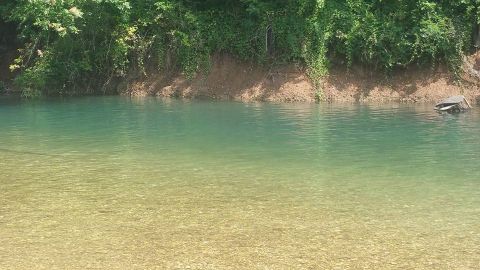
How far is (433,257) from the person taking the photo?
570 cm

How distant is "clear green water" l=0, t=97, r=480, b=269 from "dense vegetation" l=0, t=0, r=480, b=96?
808 centimetres

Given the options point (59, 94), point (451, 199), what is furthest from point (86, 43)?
point (451, 199)

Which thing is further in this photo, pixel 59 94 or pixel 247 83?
pixel 59 94

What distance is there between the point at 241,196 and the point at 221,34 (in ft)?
58.4

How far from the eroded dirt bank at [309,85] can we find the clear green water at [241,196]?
720 centimetres

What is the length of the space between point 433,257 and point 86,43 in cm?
2258

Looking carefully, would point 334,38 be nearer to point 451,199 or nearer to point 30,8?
point 30,8

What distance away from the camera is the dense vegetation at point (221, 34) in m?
22.7

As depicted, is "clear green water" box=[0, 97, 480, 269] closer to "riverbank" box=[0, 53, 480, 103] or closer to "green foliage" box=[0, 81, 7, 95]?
"riverbank" box=[0, 53, 480, 103]

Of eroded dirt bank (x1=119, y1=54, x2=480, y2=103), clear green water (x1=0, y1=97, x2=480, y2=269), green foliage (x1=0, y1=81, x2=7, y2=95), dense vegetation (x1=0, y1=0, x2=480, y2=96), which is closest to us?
clear green water (x1=0, y1=97, x2=480, y2=269)

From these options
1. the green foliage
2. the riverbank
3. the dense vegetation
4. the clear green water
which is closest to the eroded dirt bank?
the riverbank

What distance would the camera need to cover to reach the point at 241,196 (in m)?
8.10

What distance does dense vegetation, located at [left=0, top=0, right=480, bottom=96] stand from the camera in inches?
894

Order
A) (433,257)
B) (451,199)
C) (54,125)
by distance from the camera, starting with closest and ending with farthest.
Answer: (433,257) < (451,199) < (54,125)
